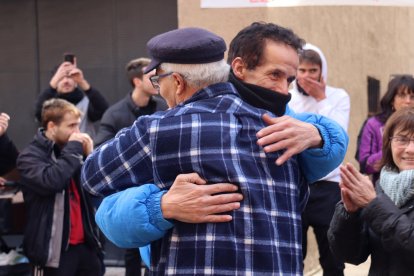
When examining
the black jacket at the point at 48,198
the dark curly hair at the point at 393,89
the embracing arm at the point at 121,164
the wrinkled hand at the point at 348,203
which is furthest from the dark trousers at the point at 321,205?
the embracing arm at the point at 121,164

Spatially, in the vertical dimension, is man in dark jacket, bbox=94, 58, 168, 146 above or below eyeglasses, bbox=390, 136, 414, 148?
below

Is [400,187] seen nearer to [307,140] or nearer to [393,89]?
[307,140]

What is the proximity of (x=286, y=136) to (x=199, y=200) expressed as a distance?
37cm

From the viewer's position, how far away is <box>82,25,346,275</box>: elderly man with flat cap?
2668 millimetres

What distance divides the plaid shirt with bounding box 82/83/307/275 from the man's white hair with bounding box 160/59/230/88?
0.03 meters

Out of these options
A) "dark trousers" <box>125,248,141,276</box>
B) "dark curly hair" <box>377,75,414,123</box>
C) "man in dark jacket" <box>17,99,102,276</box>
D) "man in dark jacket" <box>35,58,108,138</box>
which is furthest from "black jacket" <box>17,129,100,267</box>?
"dark curly hair" <box>377,75,414,123</box>

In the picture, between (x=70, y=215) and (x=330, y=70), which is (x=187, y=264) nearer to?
(x=70, y=215)

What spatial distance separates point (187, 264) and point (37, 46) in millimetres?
6519

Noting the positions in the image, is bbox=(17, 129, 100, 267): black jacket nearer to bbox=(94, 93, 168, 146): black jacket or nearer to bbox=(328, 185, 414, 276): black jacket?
bbox=(94, 93, 168, 146): black jacket

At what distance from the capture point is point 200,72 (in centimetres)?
277

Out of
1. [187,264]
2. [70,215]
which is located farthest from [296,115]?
[70,215]

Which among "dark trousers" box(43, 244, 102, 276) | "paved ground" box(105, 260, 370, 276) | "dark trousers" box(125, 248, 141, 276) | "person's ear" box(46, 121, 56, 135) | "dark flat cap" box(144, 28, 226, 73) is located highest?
"dark flat cap" box(144, 28, 226, 73)

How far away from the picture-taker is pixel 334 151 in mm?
2951

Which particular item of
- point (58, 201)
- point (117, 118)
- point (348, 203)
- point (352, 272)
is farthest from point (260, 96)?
point (352, 272)
